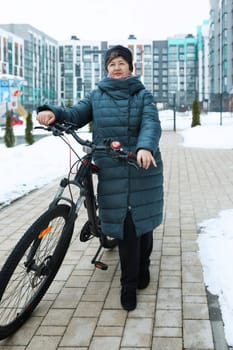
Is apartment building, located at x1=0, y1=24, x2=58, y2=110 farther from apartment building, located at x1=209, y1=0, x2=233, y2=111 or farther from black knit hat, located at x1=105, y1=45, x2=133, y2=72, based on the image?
black knit hat, located at x1=105, y1=45, x2=133, y2=72

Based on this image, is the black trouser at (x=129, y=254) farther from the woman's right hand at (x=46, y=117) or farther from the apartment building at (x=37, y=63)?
the apartment building at (x=37, y=63)

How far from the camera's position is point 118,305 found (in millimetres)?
3012

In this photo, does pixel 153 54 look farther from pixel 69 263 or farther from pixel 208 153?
pixel 69 263

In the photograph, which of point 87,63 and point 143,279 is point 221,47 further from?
point 143,279

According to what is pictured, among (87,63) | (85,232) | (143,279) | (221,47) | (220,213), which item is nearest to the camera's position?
(143,279)

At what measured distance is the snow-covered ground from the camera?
3.26 m

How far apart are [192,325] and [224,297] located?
0.45 meters

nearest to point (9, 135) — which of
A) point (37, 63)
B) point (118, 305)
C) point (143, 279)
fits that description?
point (143, 279)

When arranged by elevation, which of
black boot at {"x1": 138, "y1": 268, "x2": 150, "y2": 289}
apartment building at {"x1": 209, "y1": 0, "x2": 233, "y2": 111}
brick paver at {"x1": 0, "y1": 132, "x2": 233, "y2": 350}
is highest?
apartment building at {"x1": 209, "y1": 0, "x2": 233, "y2": 111}

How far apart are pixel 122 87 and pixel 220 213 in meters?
3.07

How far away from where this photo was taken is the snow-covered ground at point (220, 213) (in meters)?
3.26

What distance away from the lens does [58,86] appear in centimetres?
11600

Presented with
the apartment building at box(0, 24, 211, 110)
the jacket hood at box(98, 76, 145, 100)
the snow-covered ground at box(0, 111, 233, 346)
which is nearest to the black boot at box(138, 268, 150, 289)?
the snow-covered ground at box(0, 111, 233, 346)

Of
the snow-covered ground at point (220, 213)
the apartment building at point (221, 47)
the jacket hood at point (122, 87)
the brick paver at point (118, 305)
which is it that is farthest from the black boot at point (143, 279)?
the apartment building at point (221, 47)
